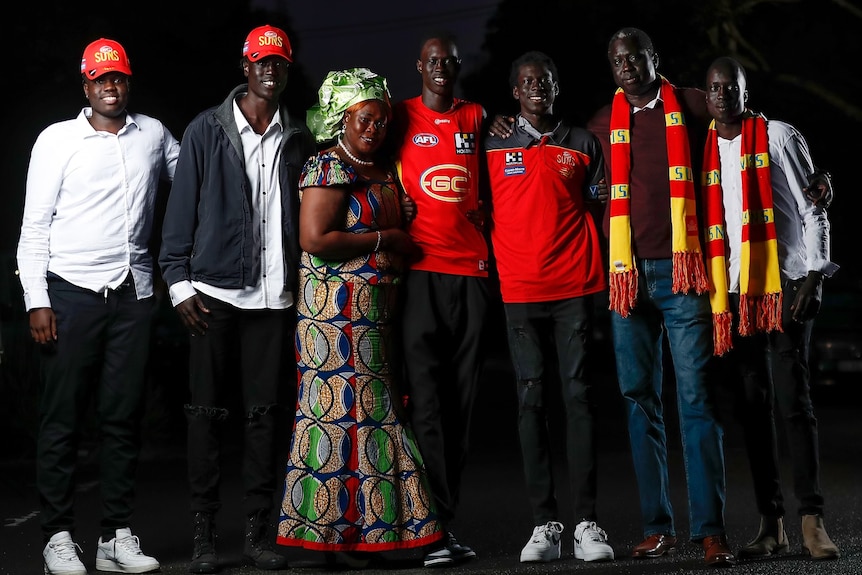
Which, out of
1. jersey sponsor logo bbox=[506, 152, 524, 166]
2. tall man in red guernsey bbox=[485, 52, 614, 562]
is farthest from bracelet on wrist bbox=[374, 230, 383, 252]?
jersey sponsor logo bbox=[506, 152, 524, 166]

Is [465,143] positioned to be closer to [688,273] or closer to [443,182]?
[443,182]

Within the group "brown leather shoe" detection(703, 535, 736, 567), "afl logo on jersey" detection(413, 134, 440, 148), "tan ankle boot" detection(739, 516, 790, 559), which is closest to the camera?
"brown leather shoe" detection(703, 535, 736, 567)

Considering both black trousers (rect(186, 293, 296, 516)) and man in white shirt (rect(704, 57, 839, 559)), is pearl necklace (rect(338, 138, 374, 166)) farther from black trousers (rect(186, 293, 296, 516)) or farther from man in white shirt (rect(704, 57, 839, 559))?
man in white shirt (rect(704, 57, 839, 559))

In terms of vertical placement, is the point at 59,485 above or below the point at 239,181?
below

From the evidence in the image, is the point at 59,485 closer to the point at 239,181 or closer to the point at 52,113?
the point at 239,181

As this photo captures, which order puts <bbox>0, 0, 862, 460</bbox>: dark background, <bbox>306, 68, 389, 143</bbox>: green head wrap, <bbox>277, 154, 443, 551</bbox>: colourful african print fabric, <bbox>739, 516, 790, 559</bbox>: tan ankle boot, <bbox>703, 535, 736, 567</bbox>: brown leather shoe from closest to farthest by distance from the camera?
<bbox>703, 535, 736, 567</bbox>: brown leather shoe → <bbox>277, 154, 443, 551</bbox>: colourful african print fabric → <bbox>306, 68, 389, 143</bbox>: green head wrap → <bbox>739, 516, 790, 559</bbox>: tan ankle boot → <bbox>0, 0, 862, 460</bbox>: dark background

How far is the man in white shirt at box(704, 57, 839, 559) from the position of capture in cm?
665

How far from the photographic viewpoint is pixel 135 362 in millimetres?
6766

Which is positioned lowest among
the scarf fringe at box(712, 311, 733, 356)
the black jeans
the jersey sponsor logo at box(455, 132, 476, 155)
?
the black jeans

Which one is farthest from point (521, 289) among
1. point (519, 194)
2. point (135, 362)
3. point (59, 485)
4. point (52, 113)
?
point (52, 113)

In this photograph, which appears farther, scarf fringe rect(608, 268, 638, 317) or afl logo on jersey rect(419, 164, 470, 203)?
afl logo on jersey rect(419, 164, 470, 203)

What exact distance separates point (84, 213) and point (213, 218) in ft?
2.21

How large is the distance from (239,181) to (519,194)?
144 cm

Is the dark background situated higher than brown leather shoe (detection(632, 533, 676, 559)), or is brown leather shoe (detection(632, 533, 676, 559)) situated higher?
the dark background
